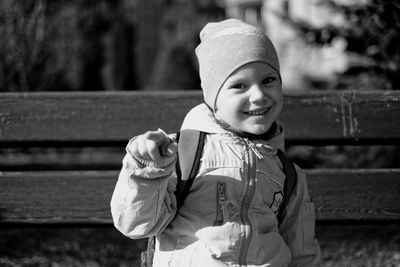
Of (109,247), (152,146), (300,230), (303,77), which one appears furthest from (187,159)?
(303,77)

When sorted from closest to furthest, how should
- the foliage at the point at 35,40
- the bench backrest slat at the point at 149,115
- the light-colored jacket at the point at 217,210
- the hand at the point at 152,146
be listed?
the hand at the point at 152,146
the light-colored jacket at the point at 217,210
the bench backrest slat at the point at 149,115
the foliage at the point at 35,40

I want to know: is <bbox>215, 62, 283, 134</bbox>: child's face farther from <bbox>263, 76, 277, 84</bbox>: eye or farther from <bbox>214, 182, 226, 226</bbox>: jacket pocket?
<bbox>214, 182, 226, 226</bbox>: jacket pocket

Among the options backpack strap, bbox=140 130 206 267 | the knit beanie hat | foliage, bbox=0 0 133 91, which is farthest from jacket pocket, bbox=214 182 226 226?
foliage, bbox=0 0 133 91

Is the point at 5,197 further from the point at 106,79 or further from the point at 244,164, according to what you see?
the point at 106,79

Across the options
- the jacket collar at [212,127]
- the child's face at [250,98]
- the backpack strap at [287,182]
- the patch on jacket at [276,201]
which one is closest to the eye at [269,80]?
the child's face at [250,98]

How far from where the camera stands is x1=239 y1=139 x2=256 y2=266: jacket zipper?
2523 mm

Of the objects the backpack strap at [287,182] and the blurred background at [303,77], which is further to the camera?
the blurred background at [303,77]

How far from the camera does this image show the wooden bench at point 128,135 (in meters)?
3.74

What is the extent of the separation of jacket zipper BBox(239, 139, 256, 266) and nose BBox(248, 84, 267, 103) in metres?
0.18

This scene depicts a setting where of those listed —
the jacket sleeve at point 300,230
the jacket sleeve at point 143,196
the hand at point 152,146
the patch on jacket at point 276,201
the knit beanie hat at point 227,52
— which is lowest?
the jacket sleeve at point 300,230

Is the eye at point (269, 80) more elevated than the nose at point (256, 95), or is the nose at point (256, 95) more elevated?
the eye at point (269, 80)

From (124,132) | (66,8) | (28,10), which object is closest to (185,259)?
(124,132)

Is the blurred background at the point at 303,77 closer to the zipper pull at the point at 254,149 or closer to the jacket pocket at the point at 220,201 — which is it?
the zipper pull at the point at 254,149

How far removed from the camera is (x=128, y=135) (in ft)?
12.4
